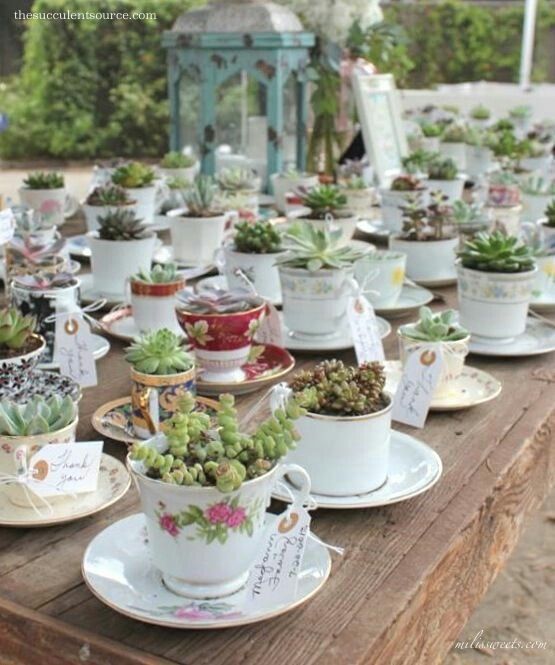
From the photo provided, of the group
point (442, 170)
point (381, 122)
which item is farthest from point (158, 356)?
point (381, 122)

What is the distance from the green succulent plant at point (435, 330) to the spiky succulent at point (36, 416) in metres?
0.53

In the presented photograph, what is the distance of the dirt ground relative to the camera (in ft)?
6.95

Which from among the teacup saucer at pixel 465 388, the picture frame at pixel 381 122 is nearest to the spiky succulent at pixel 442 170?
the picture frame at pixel 381 122

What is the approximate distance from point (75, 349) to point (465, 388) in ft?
1.81

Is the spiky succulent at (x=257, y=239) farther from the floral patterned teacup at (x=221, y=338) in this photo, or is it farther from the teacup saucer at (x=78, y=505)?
the teacup saucer at (x=78, y=505)

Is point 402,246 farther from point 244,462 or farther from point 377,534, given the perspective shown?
point 244,462

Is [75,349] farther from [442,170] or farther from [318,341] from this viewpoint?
[442,170]

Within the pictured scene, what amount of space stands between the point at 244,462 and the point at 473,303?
0.83 m

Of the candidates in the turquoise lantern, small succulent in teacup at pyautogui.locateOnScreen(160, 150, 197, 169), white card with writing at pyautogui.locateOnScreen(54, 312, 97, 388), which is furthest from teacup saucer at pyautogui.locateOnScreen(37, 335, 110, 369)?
the turquoise lantern

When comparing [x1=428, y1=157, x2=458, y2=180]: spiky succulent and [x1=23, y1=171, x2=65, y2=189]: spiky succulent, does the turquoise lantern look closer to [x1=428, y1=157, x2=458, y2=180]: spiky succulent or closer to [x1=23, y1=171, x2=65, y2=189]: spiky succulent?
[x1=428, y1=157, x2=458, y2=180]: spiky succulent

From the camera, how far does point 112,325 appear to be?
165 cm

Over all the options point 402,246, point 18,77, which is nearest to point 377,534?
point 402,246

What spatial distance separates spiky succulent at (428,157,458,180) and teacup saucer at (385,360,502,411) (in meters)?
1.27

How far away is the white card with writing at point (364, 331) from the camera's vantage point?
1449 mm
